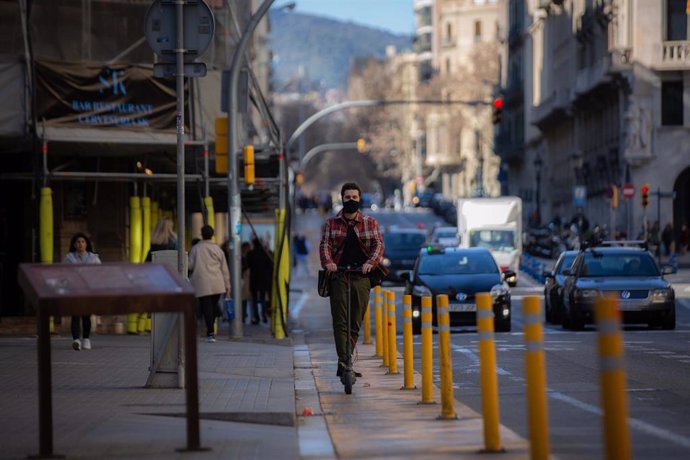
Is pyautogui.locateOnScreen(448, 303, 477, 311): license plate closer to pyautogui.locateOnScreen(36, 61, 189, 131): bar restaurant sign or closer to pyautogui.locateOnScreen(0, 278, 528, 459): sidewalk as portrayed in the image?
pyautogui.locateOnScreen(36, 61, 189, 131): bar restaurant sign

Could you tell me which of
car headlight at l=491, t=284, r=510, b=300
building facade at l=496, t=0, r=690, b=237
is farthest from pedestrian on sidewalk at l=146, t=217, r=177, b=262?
building facade at l=496, t=0, r=690, b=237

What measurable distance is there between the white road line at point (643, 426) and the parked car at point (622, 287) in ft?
44.6

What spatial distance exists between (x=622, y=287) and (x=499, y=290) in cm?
220

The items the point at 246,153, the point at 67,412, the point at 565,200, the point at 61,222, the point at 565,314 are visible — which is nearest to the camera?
the point at 67,412

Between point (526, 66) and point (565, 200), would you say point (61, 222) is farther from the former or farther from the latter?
point (526, 66)

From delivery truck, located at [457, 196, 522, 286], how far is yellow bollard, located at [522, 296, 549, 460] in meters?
46.1

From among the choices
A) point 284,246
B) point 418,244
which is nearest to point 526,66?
point 418,244

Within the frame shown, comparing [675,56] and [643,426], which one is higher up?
[675,56]

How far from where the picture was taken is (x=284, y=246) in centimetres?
2828

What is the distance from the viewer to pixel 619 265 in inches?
1206

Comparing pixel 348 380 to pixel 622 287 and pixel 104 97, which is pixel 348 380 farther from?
pixel 622 287

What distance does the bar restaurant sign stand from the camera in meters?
26.3

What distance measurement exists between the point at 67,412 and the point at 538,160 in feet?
262

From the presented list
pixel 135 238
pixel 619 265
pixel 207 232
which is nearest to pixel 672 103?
pixel 619 265
